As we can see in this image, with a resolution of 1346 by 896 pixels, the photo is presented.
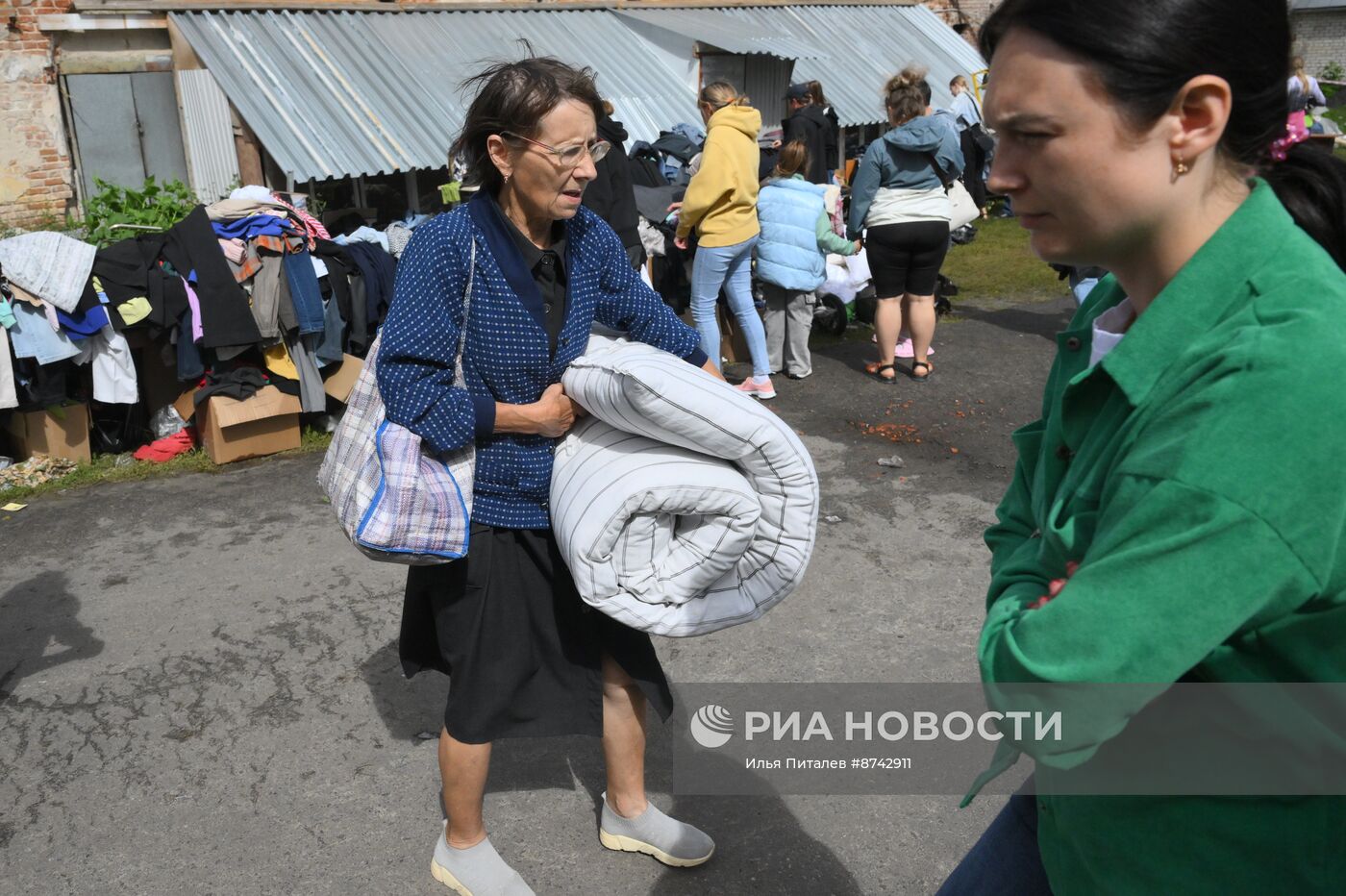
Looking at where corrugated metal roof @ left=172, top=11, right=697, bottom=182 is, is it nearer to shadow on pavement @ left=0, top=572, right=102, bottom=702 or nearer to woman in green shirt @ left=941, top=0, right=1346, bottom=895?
shadow on pavement @ left=0, top=572, right=102, bottom=702

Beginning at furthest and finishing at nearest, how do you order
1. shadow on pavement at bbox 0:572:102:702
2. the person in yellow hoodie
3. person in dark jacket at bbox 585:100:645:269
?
1. the person in yellow hoodie
2. person in dark jacket at bbox 585:100:645:269
3. shadow on pavement at bbox 0:572:102:702

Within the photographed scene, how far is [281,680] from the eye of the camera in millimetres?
4312

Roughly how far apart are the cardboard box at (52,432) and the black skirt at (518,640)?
185 inches

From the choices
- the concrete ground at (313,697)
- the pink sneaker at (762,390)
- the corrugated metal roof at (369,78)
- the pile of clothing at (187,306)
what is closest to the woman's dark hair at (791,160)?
the pink sneaker at (762,390)

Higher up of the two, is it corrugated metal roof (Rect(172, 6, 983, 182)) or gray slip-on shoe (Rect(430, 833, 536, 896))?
corrugated metal roof (Rect(172, 6, 983, 182))

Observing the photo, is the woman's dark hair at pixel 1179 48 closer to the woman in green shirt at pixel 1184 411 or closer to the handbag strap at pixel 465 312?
the woman in green shirt at pixel 1184 411

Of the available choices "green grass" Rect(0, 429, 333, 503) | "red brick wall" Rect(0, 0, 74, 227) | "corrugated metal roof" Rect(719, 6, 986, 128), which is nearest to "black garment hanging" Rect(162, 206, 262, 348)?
"green grass" Rect(0, 429, 333, 503)

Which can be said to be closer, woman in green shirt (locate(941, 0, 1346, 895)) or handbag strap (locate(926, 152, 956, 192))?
woman in green shirt (locate(941, 0, 1346, 895))

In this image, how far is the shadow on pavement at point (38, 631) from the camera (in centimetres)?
447

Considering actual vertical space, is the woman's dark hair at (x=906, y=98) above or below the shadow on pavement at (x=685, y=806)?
above

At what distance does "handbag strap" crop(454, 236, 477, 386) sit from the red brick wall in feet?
34.8

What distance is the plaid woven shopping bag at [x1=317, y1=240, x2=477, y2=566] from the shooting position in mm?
2617

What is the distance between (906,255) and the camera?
26.4 feet

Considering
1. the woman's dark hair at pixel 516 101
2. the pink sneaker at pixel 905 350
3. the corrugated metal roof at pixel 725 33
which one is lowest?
the pink sneaker at pixel 905 350
